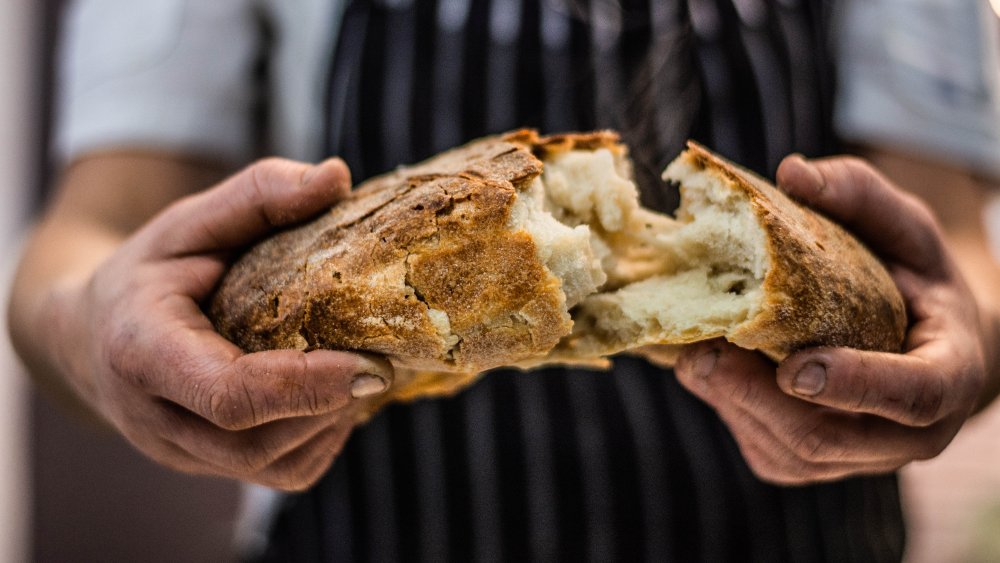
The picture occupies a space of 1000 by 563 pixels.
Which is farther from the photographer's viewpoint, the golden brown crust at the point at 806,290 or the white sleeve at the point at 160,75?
the white sleeve at the point at 160,75

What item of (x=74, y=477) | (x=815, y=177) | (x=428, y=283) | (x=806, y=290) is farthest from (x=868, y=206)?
(x=74, y=477)

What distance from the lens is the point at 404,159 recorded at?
4.34 ft

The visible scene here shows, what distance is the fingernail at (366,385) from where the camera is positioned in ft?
2.38

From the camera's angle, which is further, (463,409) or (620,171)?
(463,409)

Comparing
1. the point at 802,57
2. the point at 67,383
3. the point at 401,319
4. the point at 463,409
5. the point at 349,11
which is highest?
the point at 349,11

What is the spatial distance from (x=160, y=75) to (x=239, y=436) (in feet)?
2.87

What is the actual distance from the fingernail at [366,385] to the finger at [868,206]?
51 centimetres

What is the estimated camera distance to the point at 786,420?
0.81 m

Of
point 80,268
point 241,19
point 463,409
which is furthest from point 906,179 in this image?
point 80,268

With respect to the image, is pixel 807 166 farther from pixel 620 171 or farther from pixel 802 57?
pixel 802 57

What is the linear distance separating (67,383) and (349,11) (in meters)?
0.76

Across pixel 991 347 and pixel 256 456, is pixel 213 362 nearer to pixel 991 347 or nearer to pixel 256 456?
pixel 256 456

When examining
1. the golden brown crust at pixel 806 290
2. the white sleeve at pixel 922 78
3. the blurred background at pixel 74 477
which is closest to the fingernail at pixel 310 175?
the golden brown crust at pixel 806 290

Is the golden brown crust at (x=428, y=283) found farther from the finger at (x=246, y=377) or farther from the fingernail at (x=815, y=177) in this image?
the fingernail at (x=815, y=177)
